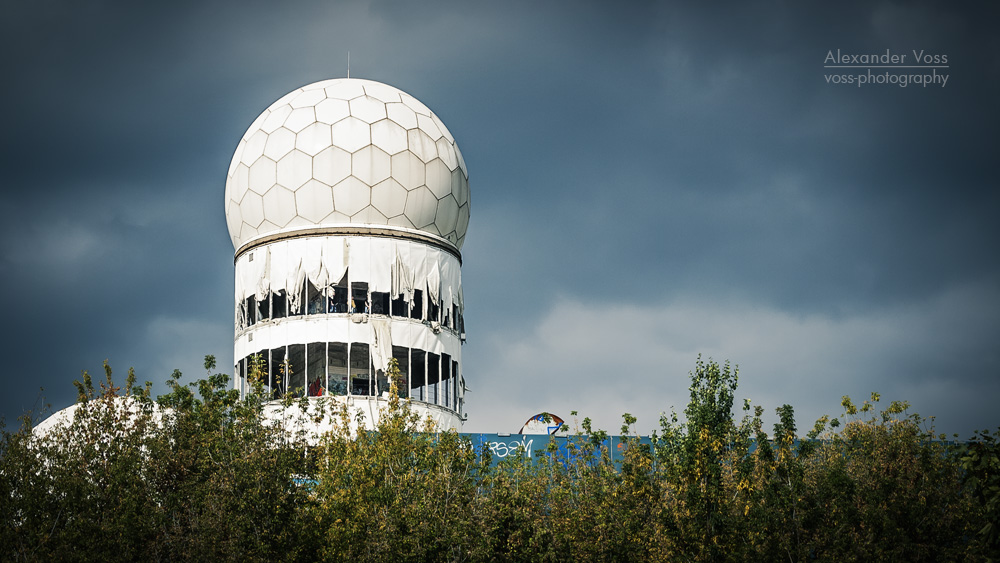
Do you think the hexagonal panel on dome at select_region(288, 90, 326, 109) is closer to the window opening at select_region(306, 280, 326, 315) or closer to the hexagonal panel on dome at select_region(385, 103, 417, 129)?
the hexagonal panel on dome at select_region(385, 103, 417, 129)

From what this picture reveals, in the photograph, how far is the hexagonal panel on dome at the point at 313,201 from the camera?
140ft

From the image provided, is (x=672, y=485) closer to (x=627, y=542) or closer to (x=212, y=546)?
(x=627, y=542)

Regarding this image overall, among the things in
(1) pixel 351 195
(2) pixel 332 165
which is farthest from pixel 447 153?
(2) pixel 332 165

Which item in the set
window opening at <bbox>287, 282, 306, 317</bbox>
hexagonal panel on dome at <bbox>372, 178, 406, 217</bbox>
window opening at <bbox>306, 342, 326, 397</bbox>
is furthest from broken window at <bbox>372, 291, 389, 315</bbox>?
hexagonal panel on dome at <bbox>372, 178, 406, 217</bbox>

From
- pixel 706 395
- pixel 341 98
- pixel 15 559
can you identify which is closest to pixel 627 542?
pixel 706 395

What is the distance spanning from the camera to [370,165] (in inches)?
1674

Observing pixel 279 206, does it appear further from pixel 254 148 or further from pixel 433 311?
pixel 433 311

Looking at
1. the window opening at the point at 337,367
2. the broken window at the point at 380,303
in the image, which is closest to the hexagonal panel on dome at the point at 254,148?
the broken window at the point at 380,303

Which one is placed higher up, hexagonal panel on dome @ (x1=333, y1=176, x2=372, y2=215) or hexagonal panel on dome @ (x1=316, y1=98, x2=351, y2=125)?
hexagonal panel on dome @ (x1=316, y1=98, x2=351, y2=125)

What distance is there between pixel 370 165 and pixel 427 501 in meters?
18.3

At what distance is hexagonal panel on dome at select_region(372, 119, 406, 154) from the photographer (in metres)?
42.8

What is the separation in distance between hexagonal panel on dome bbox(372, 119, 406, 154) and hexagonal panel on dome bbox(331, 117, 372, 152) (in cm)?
27

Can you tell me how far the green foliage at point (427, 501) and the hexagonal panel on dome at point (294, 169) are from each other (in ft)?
43.2

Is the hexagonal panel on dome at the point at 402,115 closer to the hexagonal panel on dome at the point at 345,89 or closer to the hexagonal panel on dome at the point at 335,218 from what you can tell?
the hexagonal panel on dome at the point at 345,89
